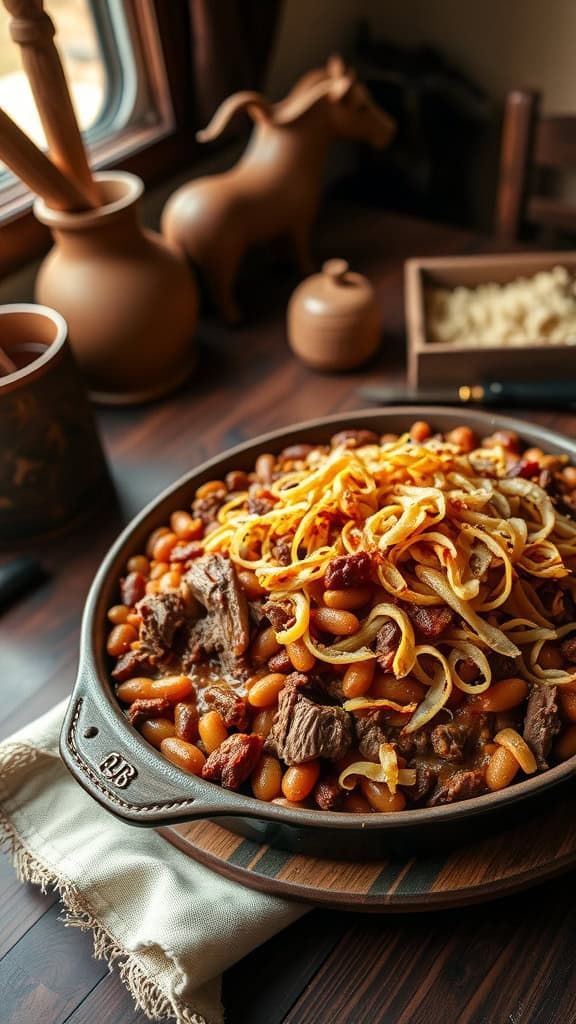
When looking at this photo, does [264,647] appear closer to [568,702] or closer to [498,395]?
[568,702]

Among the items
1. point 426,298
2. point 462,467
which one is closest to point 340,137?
point 426,298

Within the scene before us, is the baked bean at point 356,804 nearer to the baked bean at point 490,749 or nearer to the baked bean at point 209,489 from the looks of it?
the baked bean at point 490,749

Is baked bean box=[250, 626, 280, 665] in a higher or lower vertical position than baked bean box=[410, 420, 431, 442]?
lower

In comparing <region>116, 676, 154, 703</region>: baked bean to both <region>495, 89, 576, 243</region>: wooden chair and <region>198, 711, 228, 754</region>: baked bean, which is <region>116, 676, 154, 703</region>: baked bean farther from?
<region>495, 89, 576, 243</region>: wooden chair

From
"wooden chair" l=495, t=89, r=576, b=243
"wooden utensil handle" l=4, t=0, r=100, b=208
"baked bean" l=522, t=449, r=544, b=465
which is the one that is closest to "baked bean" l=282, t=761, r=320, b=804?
"baked bean" l=522, t=449, r=544, b=465

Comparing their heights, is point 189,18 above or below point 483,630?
above

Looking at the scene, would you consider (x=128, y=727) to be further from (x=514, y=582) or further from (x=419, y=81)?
(x=419, y=81)

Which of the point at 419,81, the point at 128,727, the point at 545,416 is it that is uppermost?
the point at 419,81
